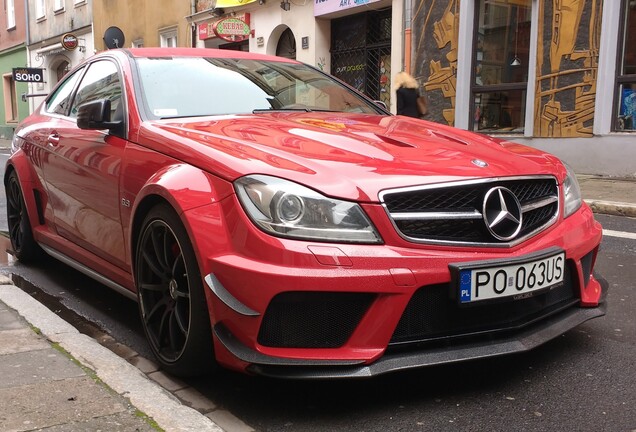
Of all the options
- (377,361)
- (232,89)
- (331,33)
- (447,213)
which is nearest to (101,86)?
(232,89)

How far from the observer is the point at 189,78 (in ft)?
11.8

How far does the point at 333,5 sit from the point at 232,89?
11.7m

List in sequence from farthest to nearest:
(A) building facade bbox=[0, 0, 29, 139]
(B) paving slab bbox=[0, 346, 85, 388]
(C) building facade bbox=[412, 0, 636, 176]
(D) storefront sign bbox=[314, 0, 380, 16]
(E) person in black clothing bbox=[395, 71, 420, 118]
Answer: (A) building facade bbox=[0, 0, 29, 139]
(D) storefront sign bbox=[314, 0, 380, 16]
(C) building facade bbox=[412, 0, 636, 176]
(E) person in black clothing bbox=[395, 71, 420, 118]
(B) paving slab bbox=[0, 346, 85, 388]

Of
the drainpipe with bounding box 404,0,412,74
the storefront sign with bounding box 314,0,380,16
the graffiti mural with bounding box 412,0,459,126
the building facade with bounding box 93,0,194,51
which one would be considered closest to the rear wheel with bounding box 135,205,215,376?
the graffiti mural with bounding box 412,0,459,126

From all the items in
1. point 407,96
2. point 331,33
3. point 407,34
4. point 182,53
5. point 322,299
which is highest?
point 331,33

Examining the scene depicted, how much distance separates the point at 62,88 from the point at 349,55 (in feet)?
36.5

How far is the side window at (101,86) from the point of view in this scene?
11.8ft

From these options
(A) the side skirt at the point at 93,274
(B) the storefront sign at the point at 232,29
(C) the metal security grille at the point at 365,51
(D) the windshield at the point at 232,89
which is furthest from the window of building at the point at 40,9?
(D) the windshield at the point at 232,89

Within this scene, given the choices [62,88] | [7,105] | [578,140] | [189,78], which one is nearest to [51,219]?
[62,88]

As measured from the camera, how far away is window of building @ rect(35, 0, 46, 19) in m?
28.4

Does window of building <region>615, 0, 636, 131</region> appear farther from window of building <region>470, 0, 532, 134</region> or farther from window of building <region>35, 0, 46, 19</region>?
window of building <region>35, 0, 46, 19</region>

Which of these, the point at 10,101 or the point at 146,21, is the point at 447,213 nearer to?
the point at 146,21

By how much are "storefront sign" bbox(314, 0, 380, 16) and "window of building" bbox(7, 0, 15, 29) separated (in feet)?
72.1

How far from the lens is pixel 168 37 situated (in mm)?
21156
